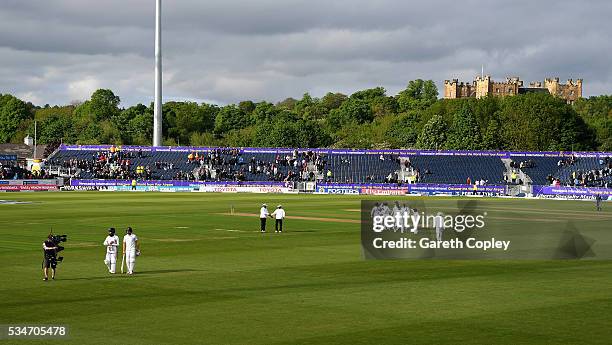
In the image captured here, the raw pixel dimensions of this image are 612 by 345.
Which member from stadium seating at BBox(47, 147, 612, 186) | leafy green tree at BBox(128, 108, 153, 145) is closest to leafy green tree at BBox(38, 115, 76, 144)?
leafy green tree at BBox(128, 108, 153, 145)

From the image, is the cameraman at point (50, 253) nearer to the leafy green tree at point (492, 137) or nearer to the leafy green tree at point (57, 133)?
the leafy green tree at point (492, 137)

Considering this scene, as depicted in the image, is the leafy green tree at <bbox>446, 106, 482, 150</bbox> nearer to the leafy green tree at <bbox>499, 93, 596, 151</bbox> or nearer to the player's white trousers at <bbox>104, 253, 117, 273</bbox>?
the leafy green tree at <bbox>499, 93, 596, 151</bbox>

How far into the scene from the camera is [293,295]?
2445 centimetres

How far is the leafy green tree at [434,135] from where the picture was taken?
493 ft

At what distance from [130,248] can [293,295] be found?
20.2 feet

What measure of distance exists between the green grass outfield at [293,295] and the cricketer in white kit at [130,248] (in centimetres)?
42

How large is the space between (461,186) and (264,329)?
7981 cm

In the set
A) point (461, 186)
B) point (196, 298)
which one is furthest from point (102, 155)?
point (196, 298)

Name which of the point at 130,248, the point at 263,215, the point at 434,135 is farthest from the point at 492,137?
the point at 130,248

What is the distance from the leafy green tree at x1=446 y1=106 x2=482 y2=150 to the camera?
14588 centimetres

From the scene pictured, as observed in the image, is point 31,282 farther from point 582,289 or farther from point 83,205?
point 83,205

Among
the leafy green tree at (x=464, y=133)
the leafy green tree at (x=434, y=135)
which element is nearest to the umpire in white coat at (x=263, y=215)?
the leafy green tree at (x=464, y=133)

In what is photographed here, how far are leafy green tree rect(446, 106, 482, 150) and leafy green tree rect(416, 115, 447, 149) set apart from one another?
1.44 m

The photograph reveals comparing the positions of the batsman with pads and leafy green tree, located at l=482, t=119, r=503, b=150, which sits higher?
leafy green tree, located at l=482, t=119, r=503, b=150
